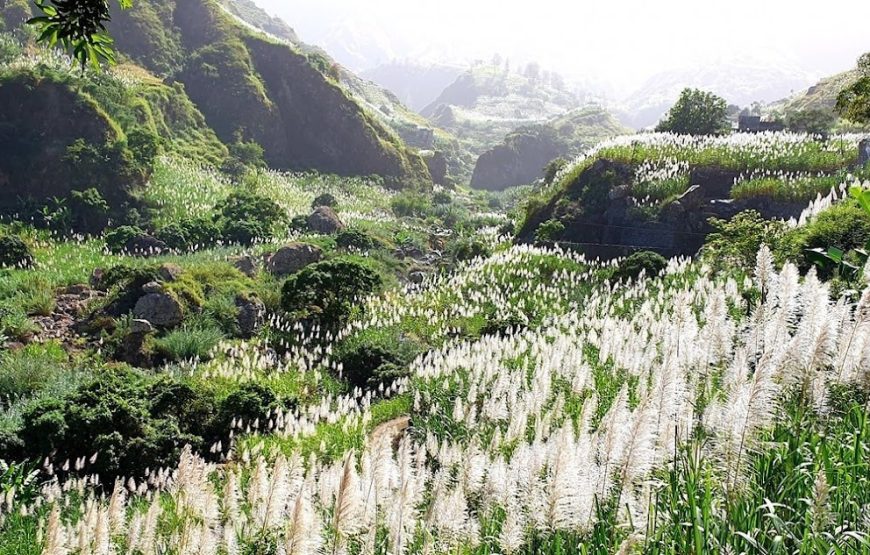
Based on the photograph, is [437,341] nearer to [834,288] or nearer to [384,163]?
[834,288]

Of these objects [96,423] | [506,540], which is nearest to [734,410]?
[506,540]

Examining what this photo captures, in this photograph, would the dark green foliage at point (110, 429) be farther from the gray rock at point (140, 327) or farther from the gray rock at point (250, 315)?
the gray rock at point (250, 315)

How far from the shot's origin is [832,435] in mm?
3613

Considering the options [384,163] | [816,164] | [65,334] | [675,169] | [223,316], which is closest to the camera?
[65,334]

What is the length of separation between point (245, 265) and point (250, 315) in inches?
200

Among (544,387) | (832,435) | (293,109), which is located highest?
(293,109)

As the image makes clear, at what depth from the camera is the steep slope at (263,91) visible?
64.9 metres

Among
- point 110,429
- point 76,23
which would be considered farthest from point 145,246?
point 76,23

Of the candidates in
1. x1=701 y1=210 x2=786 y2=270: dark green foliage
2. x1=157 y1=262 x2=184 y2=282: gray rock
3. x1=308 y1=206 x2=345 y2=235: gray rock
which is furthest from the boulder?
x1=701 y1=210 x2=786 y2=270: dark green foliage

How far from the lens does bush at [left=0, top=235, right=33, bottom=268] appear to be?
21266 mm

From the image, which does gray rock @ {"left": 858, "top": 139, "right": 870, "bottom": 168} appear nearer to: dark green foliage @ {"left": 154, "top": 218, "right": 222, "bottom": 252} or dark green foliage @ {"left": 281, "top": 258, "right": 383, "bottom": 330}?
dark green foliage @ {"left": 281, "top": 258, "right": 383, "bottom": 330}

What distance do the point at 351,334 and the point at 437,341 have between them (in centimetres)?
267

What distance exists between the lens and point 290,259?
75.7 feet

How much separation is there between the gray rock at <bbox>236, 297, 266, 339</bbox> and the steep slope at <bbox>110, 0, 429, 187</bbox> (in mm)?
47591
